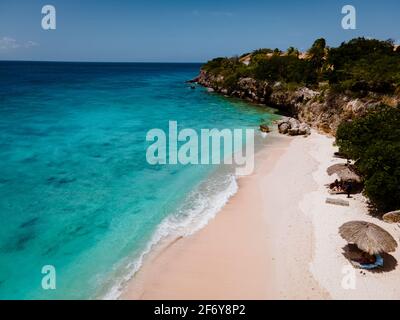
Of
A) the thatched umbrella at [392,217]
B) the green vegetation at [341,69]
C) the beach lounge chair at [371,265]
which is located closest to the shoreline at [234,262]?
the beach lounge chair at [371,265]

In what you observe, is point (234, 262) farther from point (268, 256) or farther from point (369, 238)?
point (369, 238)

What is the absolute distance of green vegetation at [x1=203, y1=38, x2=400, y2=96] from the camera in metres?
34.5

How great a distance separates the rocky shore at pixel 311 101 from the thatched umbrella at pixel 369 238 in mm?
21505

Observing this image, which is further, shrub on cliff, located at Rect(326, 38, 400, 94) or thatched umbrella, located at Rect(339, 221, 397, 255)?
shrub on cliff, located at Rect(326, 38, 400, 94)

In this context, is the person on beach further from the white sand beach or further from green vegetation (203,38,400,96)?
green vegetation (203,38,400,96)

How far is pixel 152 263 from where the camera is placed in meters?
16.0

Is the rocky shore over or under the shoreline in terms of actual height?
over

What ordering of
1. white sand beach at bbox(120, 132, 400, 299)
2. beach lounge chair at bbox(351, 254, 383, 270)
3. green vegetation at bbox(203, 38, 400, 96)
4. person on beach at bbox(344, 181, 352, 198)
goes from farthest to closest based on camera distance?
green vegetation at bbox(203, 38, 400, 96) < person on beach at bbox(344, 181, 352, 198) < beach lounge chair at bbox(351, 254, 383, 270) < white sand beach at bbox(120, 132, 400, 299)

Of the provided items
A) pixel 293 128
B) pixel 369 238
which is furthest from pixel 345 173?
pixel 293 128

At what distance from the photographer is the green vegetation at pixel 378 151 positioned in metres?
18.0

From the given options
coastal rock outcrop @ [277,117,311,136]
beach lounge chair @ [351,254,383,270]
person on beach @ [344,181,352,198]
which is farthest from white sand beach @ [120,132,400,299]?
coastal rock outcrop @ [277,117,311,136]

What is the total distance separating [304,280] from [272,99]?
48.8m

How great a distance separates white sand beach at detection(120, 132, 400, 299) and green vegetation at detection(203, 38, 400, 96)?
17.9 meters
